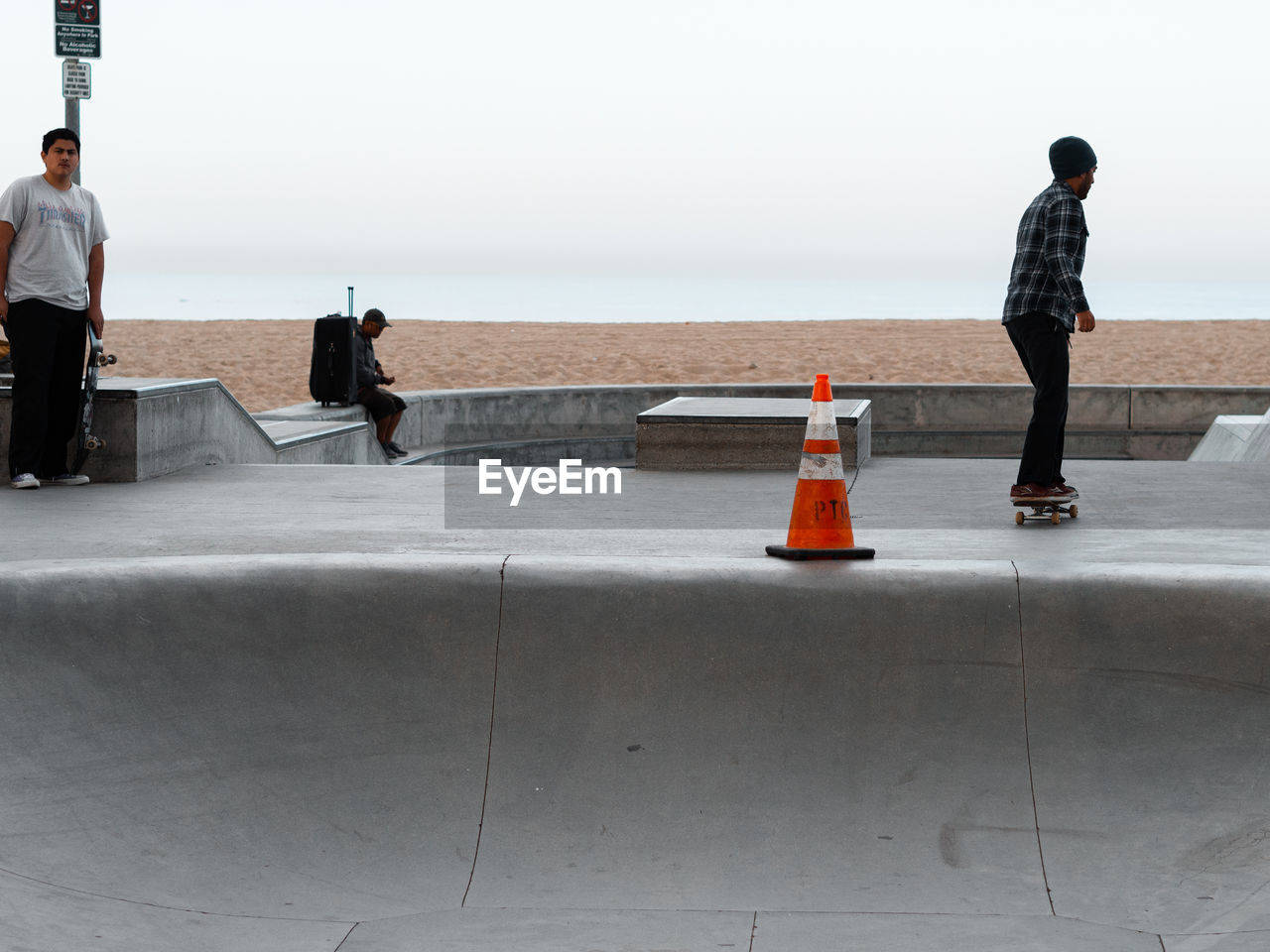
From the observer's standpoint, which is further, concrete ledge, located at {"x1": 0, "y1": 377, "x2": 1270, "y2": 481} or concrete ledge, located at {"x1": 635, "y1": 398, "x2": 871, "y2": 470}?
concrete ledge, located at {"x1": 0, "y1": 377, "x2": 1270, "y2": 481}

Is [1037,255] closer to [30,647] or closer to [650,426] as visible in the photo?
[650,426]

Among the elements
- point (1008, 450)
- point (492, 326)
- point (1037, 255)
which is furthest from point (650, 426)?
point (492, 326)

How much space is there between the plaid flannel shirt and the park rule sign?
710cm

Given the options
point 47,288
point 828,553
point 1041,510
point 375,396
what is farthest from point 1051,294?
point 375,396

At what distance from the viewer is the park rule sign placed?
31.7 ft

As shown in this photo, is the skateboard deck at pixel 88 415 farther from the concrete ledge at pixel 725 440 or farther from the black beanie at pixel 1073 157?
the black beanie at pixel 1073 157

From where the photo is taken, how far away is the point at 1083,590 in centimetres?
441

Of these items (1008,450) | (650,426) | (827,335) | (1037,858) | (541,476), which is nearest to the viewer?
(1037,858)

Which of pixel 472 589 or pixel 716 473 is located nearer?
pixel 472 589

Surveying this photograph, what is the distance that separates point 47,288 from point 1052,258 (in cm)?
517

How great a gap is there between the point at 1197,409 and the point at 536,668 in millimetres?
13772

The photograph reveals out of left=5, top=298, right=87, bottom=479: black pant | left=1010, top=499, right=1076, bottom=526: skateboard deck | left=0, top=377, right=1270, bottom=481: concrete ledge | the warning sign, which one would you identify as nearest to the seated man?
left=0, top=377, right=1270, bottom=481: concrete ledge

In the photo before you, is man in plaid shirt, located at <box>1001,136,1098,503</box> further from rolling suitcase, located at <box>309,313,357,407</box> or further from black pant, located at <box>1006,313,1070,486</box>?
rolling suitcase, located at <box>309,313,357,407</box>

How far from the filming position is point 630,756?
425 centimetres
